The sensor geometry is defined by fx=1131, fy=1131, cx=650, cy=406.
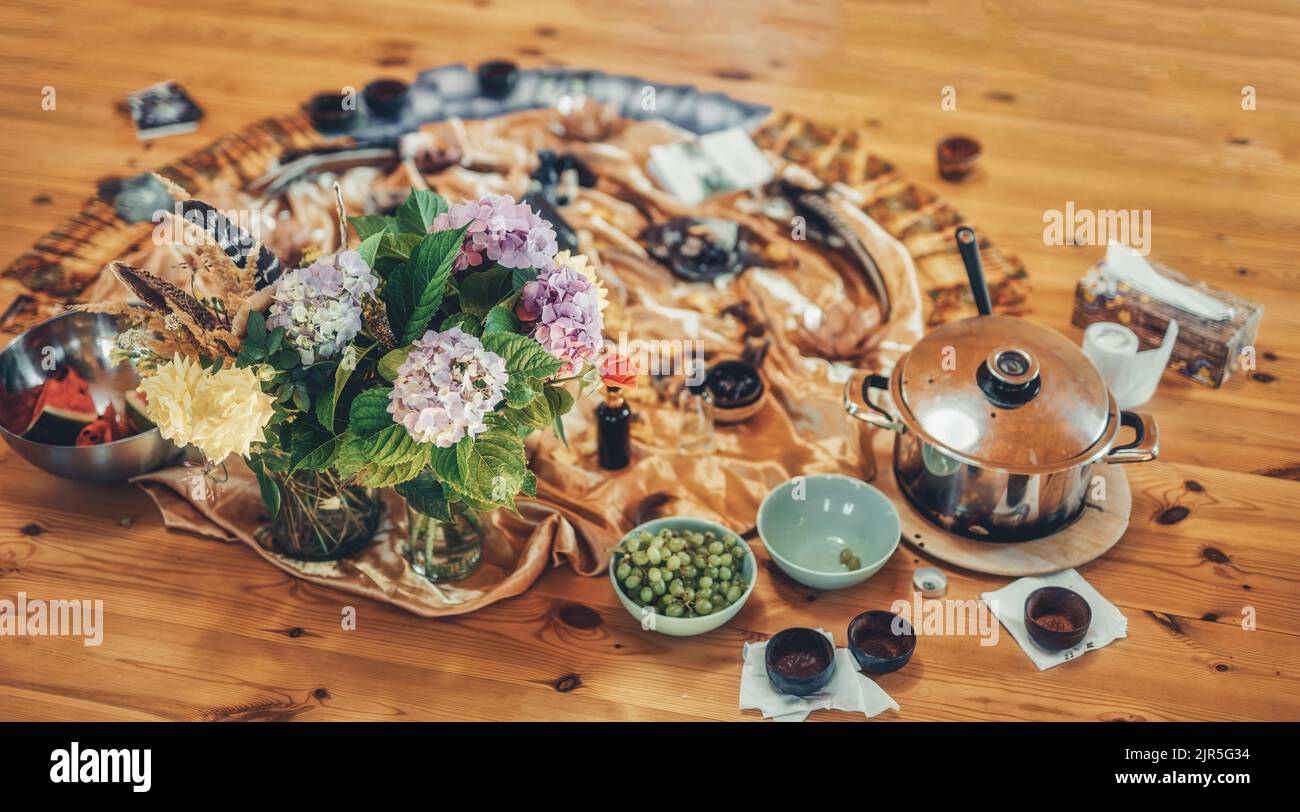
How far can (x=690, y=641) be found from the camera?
1730mm

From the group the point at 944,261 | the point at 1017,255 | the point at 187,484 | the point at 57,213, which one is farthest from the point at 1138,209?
the point at 57,213

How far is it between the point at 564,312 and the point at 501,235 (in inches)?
5.3

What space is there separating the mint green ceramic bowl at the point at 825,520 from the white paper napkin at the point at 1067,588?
205mm

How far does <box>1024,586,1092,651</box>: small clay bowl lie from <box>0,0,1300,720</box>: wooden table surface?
48 mm

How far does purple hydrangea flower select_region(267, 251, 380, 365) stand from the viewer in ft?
4.59

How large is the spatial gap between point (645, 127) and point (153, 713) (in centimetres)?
170

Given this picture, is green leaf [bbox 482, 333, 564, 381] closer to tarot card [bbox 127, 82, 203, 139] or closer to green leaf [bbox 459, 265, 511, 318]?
green leaf [bbox 459, 265, 511, 318]

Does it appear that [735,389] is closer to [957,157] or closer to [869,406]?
[869,406]

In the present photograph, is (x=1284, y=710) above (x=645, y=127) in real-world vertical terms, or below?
below

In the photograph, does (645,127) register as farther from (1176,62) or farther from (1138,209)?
(1176,62)

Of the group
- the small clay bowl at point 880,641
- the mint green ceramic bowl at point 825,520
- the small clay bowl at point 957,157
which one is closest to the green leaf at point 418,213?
the mint green ceramic bowl at point 825,520

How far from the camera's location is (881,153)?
2.71 metres

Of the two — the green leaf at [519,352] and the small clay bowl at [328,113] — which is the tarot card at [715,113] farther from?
the green leaf at [519,352]

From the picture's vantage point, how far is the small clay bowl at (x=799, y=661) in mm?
1611
